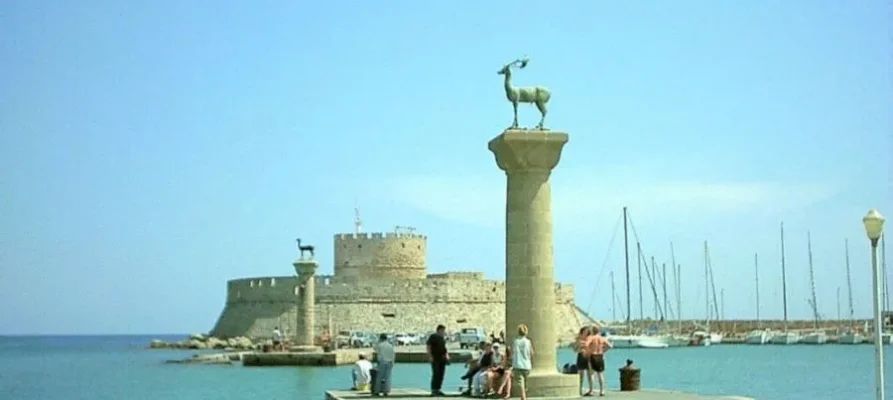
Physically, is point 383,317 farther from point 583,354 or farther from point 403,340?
point 583,354

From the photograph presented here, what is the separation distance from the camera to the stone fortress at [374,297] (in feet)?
179

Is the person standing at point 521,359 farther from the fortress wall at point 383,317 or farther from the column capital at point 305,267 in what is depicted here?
the fortress wall at point 383,317

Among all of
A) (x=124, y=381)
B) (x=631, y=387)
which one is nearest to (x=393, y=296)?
(x=124, y=381)

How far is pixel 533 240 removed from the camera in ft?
53.3

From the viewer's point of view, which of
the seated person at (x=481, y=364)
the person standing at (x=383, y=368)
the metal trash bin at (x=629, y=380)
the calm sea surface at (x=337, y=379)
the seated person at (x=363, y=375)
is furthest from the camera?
the calm sea surface at (x=337, y=379)

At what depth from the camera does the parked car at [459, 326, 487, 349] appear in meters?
48.7

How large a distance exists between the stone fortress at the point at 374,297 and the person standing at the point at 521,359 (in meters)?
39.5

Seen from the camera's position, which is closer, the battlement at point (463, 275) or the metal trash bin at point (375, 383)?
Answer: the metal trash bin at point (375, 383)

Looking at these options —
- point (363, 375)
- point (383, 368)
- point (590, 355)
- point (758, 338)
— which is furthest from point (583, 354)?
point (758, 338)

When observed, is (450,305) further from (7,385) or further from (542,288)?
(542,288)

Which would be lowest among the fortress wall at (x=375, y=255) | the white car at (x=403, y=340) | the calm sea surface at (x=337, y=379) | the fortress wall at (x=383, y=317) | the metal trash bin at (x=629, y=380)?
the calm sea surface at (x=337, y=379)

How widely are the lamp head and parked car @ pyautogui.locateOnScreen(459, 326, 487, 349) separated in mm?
35505

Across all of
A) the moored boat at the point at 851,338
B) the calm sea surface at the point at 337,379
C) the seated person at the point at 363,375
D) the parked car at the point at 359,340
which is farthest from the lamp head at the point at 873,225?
the moored boat at the point at 851,338

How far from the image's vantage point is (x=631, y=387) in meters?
17.9
